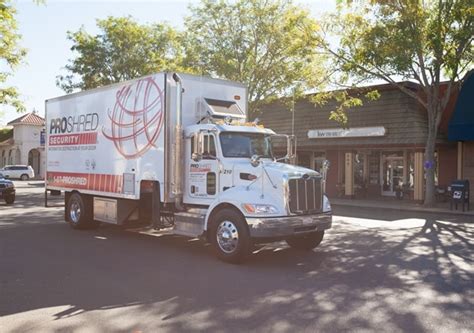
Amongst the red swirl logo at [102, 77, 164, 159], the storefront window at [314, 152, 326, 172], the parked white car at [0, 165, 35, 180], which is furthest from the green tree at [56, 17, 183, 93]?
the parked white car at [0, 165, 35, 180]

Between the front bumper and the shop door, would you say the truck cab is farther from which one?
the shop door

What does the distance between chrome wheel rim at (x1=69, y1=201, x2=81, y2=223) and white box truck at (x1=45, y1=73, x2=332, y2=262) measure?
3 centimetres

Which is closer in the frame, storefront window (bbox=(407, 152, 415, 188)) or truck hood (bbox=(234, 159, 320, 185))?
truck hood (bbox=(234, 159, 320, 185))

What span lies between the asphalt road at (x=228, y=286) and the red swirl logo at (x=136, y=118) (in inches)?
87.3

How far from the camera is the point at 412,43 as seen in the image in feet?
59.5

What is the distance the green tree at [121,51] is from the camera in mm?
27938

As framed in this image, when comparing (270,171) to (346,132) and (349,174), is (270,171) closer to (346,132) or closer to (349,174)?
(346,132)

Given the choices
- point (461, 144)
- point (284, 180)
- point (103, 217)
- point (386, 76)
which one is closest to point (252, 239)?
point (284, 180)

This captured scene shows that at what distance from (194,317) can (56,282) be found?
2.66m

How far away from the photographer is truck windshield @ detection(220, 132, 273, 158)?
9.38m

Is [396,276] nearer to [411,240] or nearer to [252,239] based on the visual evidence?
[252,239]

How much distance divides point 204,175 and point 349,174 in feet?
58.9

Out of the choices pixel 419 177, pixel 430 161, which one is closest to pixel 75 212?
pixel 430 161

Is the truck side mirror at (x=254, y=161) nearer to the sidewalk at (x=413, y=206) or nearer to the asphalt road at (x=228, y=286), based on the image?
the asphalt road at (x=228, y=286)
